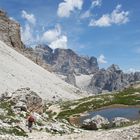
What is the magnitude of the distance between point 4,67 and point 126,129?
378 feet

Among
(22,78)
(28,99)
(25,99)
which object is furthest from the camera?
(22,78)

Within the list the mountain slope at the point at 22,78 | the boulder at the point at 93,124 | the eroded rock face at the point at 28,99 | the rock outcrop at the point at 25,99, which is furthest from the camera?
the mountain slope at the point at 22,78

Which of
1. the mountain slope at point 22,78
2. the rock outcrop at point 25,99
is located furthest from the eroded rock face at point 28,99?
the mountain slope at point 22,78

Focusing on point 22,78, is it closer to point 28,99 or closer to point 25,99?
point 28,99

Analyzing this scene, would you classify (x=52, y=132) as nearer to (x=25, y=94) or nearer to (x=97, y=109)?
(x=25, y=94)

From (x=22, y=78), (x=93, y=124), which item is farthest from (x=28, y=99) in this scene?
(x=22, y=78)

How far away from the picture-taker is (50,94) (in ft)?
505

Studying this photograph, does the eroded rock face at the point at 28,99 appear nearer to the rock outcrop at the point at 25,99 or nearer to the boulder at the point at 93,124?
the rock outcrop at the point at 25,99

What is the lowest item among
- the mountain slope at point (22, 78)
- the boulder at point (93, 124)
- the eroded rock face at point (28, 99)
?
the boulder at point (93, 124)

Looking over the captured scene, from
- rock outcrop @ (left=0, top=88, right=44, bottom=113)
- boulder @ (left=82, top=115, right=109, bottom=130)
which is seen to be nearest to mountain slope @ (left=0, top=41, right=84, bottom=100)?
rock outcrop @ (left=0, top=88, right=44, bottom=113)

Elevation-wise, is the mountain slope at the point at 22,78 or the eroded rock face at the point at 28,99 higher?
the mountain slope at the point at 22,78

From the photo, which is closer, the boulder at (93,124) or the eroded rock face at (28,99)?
the eroded rock face at (28,99)

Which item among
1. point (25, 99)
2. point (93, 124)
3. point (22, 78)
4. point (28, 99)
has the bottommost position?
point (93, 124)

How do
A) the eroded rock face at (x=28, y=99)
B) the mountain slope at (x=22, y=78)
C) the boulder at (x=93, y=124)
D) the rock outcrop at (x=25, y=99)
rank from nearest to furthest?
the rock outcrop at (x=25, y=99)
the eroded rock face at (x=28, y=99)
the boulder at (x=93, y=124)
the mountain slope at (x=22, y=78)
